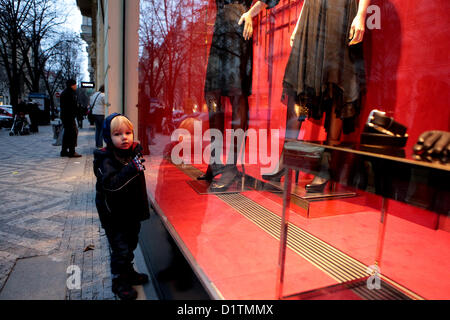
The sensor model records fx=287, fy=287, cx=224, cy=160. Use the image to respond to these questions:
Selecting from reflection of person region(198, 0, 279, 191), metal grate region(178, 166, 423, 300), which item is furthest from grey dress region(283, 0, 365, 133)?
metal grate region(178, 166, 423, 300)

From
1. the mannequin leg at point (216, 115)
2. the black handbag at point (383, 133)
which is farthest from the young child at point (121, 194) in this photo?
the mannequin leg at point (216, 115)

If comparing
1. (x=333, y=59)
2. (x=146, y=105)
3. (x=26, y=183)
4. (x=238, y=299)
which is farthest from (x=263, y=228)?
(x=26, y=183)

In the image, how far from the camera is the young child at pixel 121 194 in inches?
56.7

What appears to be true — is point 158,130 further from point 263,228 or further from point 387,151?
point 387,151

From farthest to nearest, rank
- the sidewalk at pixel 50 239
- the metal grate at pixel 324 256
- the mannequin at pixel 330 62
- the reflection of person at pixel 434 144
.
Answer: the mannequin at pixel 330 62 → the sidewalk at pixel 50 239 → the metal grate at pixel 324 256 → the reflection of person at pixel 434 144

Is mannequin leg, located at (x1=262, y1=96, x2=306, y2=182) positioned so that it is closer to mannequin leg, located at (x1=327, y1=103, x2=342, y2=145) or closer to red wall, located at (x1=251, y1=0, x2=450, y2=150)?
mannequin leg, located at (x1=327, y1=103, x2=342, y2=145)

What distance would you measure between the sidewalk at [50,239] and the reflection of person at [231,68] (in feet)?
3.97

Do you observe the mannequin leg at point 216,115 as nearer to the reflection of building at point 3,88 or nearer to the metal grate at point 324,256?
the metal grate at point 324,256

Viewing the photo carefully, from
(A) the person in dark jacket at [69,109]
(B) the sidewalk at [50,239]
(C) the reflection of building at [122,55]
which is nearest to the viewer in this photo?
(B) the sidewalk at [50,239]

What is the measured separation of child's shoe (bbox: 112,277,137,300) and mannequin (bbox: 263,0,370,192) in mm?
1382

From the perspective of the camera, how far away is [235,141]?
9.45ft

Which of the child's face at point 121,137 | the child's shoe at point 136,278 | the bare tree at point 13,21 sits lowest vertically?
the child's shoe at point 136,278

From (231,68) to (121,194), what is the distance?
5.36 feet

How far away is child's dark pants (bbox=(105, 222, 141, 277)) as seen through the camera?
1508mm
